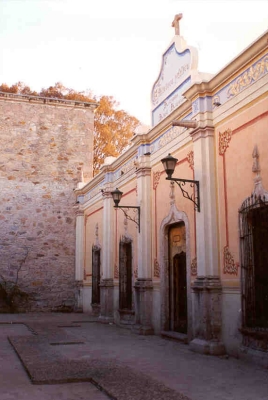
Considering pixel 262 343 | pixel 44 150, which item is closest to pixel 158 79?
pixel 262 343

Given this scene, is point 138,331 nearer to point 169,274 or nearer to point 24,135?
point 169,274

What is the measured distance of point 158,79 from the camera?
1062cm

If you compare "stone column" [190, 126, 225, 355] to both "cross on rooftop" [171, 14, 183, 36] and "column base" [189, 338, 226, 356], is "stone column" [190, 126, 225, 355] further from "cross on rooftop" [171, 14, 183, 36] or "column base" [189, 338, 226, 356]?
"cross on rooftop" [171, 14, 183, 36]

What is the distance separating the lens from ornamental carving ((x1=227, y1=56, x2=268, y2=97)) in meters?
6.74

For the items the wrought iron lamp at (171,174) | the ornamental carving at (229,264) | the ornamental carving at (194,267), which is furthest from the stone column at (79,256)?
the ornamental carving at (229,264)

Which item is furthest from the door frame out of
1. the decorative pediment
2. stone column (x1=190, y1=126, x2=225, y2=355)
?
the decorative pediment

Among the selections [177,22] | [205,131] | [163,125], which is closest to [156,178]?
[163,125]

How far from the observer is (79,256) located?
1719 centimetres

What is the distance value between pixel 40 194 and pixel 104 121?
6452 mm

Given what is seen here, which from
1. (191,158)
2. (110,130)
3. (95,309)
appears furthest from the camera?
(110,130)

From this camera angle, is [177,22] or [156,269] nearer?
[177,22]

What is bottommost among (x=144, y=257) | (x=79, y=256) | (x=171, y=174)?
(x=144, y=257)

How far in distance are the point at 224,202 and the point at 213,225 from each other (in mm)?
451

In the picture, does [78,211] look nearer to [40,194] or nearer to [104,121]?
[40,194]
